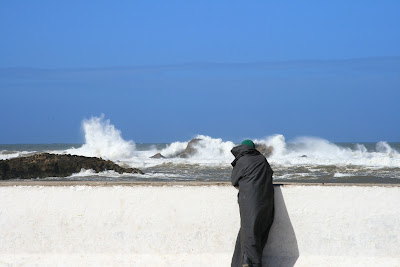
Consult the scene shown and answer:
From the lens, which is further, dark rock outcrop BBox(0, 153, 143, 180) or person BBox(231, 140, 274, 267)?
dark rock outcrop BBox(0, 153, 143, 180)

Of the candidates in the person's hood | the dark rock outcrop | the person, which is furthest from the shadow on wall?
the dark rock outcrop

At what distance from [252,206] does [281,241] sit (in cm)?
49

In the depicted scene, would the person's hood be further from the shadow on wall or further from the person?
the shadow on wall

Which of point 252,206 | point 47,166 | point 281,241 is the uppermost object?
point 47,166

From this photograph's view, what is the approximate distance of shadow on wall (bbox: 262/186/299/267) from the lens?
4.79m

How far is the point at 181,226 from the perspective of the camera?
4875 mm

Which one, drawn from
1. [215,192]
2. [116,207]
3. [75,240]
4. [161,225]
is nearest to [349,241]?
[215,192]

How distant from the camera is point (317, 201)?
4.78m

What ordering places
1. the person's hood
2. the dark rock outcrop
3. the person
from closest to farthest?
1. the person
2. the person's hood
3. the dark rock outcrop

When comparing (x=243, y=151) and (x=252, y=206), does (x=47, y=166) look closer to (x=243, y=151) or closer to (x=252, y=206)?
(x=243, y=151)

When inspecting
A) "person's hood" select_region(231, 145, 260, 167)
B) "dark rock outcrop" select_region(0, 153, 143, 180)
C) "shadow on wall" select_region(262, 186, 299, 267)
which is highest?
"dark rock outcrop" select_region(0, 153, 143, 180)

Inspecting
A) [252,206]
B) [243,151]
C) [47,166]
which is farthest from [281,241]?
[47,166]

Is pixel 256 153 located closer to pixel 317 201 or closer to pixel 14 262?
pixel 317 201

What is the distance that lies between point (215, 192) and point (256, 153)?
18.9 inches
